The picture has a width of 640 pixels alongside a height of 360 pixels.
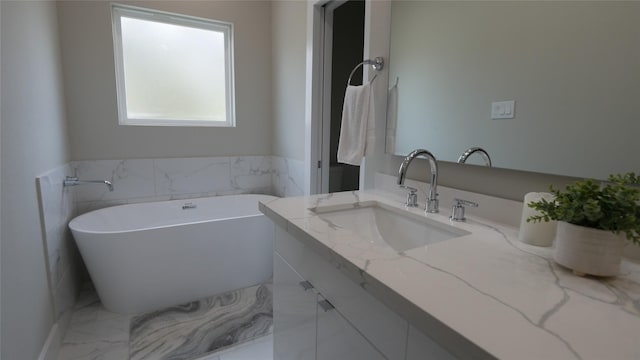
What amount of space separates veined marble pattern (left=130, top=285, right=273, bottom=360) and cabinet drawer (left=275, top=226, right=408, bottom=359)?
3.28ft

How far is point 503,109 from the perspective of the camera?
109cm

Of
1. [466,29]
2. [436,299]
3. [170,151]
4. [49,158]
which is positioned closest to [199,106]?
[170,151]

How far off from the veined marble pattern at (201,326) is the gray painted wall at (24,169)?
470 mm

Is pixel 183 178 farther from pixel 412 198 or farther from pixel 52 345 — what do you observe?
pixel 412 198

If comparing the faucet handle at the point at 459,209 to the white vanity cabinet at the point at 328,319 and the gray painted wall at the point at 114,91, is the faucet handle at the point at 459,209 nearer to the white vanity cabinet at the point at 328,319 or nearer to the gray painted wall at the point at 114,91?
the white vanity cabinet at the point at 328,319

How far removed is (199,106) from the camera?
2.90m

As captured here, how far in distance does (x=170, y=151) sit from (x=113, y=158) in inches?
16.5

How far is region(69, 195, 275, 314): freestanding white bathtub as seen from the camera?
1918mm

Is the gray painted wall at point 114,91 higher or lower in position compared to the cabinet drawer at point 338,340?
higher

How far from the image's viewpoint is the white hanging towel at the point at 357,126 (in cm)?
155

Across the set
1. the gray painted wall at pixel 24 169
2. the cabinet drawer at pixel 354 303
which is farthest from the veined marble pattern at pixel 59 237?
the cabinet drawer at pixel 354 303

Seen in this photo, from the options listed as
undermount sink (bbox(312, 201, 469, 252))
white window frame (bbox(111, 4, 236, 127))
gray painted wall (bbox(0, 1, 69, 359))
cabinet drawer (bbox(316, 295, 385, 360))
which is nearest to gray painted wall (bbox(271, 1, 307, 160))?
white window frame (bbox(111, 4, 236, 127))

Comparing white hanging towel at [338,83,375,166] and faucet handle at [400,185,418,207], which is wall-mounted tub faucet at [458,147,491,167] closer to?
faucet handle at [400,185,418,207]

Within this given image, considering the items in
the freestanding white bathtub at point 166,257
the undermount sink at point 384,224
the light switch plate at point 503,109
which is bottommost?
the freestanding white bathtub at point 166,257
